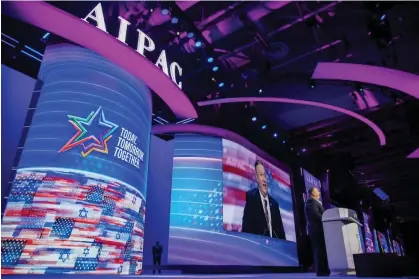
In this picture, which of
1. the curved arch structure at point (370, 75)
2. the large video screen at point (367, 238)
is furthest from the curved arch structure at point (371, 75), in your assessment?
the large video screen at point (367, 238)

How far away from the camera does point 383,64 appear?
22.7 ft

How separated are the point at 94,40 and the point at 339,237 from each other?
4.71 meters

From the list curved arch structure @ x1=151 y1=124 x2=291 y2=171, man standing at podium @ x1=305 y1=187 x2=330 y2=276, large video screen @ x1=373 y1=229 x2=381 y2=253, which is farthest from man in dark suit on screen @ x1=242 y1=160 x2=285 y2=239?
large video screen @ x1=373 y1=229 x2=381 y2=253

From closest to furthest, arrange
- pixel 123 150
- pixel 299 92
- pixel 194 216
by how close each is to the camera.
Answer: pixel 123 150
pixel 194 216
pixel 299 92

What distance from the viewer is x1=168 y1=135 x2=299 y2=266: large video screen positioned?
642 centimetres

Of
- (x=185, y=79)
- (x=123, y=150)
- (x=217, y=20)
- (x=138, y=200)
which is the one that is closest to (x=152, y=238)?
(x=138, y=200)

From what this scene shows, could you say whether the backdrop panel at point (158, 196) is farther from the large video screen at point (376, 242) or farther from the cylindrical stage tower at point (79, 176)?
the large video screen at point (376, 242)

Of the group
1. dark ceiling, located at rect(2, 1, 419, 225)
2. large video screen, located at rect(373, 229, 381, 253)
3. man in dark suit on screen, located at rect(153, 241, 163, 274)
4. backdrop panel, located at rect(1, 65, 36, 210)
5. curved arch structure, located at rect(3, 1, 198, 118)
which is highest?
dark ceiling, located at rect(2, 1, 419, 225)

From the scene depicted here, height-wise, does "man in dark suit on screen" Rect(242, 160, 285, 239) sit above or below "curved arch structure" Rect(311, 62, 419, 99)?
below

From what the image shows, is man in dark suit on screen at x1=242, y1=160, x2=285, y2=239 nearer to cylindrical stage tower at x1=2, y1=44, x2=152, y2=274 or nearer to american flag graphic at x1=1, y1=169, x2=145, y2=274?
cylindrical stage tower at x1=2, y1=44, x2=152, y2=274

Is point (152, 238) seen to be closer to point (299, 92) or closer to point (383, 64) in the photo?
point (299, 92)

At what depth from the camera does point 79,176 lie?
4324 millimetres

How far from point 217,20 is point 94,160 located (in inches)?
168

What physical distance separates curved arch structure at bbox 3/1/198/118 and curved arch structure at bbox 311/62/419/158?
3.64m
